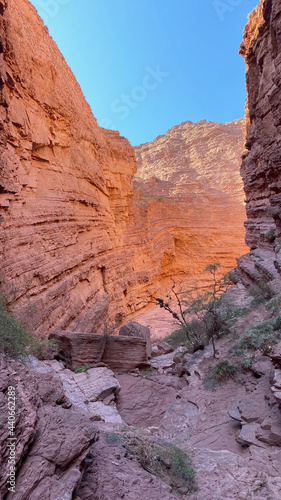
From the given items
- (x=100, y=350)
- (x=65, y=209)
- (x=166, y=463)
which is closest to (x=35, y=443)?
(x=166, y=463)

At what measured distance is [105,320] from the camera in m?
10.6

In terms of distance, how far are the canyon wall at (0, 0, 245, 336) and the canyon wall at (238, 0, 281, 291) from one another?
823 centimetres

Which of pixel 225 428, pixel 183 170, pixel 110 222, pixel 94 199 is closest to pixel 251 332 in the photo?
pixel 225 428

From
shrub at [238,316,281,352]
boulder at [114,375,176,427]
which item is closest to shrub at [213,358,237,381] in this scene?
shrub at [238,316,281,352]

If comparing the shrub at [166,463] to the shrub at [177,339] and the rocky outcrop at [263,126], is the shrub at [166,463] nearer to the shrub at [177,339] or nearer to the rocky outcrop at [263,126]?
the shrub at [177,339]

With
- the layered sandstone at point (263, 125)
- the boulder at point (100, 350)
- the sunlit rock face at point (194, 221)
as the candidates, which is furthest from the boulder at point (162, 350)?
the sunlit rock face at point (194, 221)

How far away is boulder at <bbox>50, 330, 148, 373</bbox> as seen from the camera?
8656 mm

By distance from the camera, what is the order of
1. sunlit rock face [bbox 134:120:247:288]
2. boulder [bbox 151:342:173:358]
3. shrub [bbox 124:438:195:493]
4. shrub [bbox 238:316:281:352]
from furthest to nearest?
sunlit rock face [bbox 134:120:247:288] → boulder [bbox 151:342:173:358] → shrub [bbox 238:316:281:352] → shrub [bbox 124:438:195:493]

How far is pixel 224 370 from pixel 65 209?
9489 millimetres

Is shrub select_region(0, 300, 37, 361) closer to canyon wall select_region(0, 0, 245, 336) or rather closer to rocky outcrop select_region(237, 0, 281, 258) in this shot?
canyon wall select_region(0, 0, 245, 336)

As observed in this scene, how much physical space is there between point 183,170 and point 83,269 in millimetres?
33124

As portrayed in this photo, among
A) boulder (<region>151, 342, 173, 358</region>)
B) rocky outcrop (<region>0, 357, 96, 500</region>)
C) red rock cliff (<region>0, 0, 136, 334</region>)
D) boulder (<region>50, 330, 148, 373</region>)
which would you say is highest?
red rock cliff (<region>0, 0, 136, 334</region>)

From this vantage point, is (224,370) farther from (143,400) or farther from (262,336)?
(143,400)

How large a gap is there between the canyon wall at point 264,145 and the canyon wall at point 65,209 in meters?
8.23
